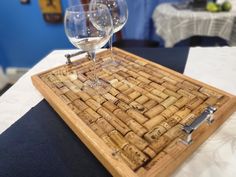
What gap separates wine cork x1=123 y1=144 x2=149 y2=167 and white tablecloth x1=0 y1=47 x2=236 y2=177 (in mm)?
69

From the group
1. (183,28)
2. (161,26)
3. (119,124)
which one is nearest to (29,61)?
(161,26)

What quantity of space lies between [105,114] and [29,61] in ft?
6.47

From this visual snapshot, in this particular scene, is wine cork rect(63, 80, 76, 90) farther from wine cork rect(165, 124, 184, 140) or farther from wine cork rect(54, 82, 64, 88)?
wine cork rect(165, 124, 184, 140)

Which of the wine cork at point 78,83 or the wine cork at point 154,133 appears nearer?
the wine cork at point 154,133

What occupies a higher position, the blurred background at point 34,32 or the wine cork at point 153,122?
the wine cork at point 153,122

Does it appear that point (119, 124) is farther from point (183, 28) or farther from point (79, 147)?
point (183, 28)

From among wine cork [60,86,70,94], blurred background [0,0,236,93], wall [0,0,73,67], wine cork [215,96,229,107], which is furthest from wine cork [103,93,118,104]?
wall [0,0,73,67]

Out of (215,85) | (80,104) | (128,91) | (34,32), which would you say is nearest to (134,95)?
(128,91)

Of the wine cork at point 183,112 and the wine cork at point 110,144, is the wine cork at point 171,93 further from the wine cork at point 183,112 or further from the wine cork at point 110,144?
the wine cork at point 110,144

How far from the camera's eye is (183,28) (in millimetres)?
1624

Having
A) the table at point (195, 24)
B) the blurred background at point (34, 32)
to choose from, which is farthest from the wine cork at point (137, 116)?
the blurred background at point (34, 32)

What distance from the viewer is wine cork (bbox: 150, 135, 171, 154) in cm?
36

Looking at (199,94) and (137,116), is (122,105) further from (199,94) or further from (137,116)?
(199,94)

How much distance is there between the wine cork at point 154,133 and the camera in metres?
0.38
